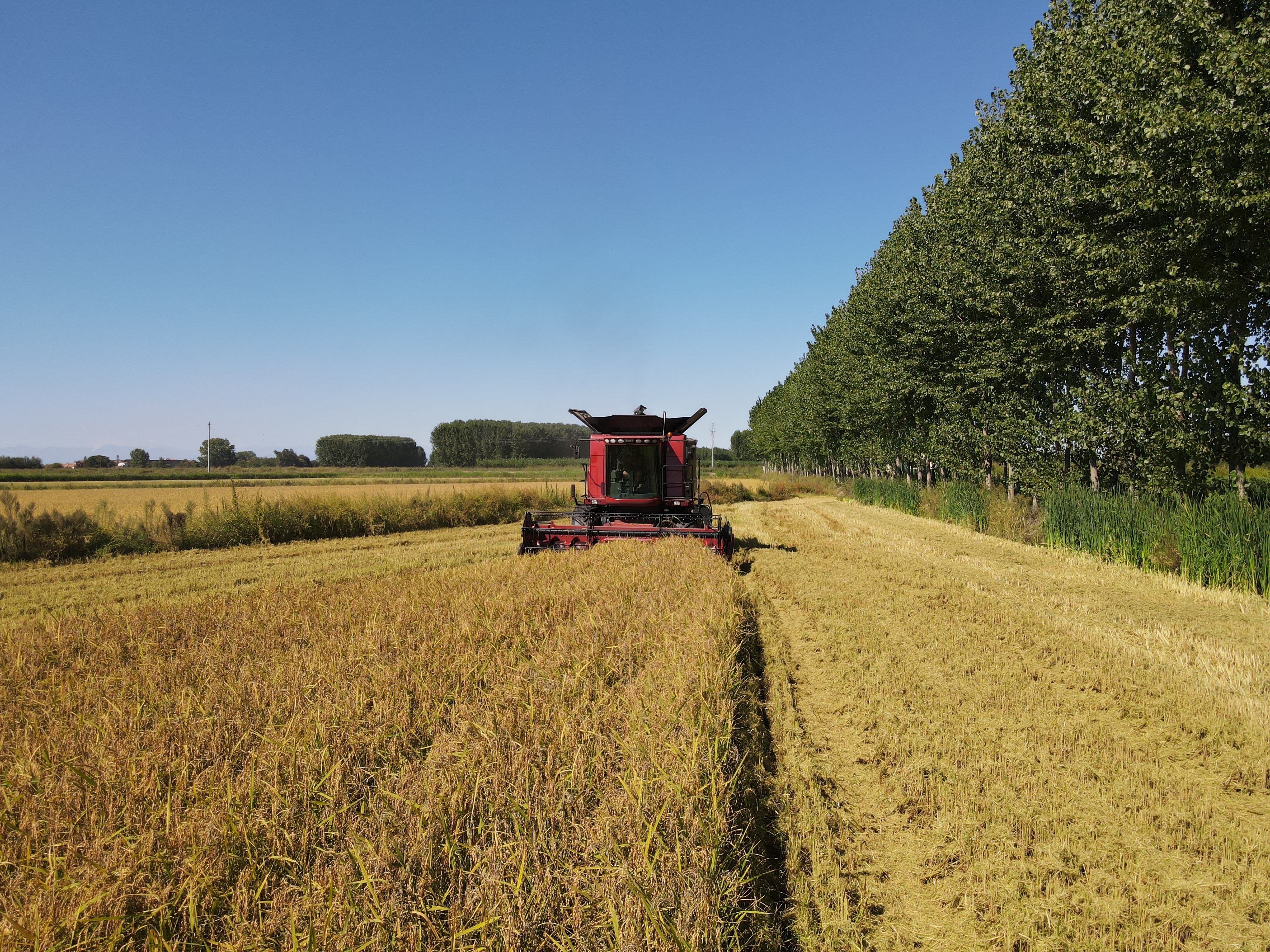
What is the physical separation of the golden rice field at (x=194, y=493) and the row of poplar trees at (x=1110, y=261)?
1957cm


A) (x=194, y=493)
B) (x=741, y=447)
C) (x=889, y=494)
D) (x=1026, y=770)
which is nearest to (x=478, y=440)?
(x=741, y=447)

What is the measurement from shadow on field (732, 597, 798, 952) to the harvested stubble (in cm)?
5

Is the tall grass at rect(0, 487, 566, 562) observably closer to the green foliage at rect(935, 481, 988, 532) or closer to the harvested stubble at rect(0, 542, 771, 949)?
the harvested stubble at rect(0, 542, 771, 949)

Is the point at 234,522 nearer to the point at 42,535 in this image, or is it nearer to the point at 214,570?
the point at 42,535

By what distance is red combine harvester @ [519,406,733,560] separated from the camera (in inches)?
540

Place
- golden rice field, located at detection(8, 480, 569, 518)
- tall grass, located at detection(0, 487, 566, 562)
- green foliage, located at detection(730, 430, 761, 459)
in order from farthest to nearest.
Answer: green foliage, located at detection(730, 430, 761, 459) < golden rice field, located at detection(8, 480, 569, 518) < tall grass, located at detection(0, 487, 566, 562)

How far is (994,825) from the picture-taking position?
12.9 ft

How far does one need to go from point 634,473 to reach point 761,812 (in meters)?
10.6

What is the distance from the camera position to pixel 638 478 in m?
14.3

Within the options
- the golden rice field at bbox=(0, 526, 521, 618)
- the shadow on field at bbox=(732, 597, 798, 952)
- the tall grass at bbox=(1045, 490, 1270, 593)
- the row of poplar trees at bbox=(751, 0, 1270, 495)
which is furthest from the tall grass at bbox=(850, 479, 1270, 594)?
the golden rice field at bbox=(0, 526, 521, 618)

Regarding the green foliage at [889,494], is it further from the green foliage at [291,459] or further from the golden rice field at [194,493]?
the green foliage at [291,459]

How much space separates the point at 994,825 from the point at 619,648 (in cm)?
296

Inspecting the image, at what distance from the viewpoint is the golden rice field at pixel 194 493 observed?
797 inches

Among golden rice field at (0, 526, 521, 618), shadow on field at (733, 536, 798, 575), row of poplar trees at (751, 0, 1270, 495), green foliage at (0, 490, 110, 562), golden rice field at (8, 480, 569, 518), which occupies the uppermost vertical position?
row of poplar trees at (751, 0, 1270, 495)
